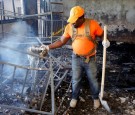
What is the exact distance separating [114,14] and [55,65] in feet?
17.0

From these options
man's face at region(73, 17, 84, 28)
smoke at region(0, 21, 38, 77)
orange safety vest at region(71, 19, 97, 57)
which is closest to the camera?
man's face at region(73, 17, 84, 28)

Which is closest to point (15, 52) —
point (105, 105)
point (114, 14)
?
point (105, 105)

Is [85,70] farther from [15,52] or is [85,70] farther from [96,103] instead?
[15,52]

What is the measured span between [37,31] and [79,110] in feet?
18.9

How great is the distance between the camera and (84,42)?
4586 mm

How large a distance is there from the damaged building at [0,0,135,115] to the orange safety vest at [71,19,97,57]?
62 centimetres

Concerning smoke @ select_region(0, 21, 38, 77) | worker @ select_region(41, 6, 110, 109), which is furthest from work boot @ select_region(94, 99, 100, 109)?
smoke @ select_region(0, 21, 38, 77)

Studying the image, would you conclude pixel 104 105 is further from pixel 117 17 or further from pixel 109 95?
pixel 117 17

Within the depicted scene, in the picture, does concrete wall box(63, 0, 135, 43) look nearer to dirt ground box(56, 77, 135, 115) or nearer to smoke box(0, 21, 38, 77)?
smoke box(0, 21, 38, 77)

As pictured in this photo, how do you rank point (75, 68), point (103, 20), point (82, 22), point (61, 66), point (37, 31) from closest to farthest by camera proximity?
point (82, 22)
point (75, 68)
point (61, 66)
point (37, 31)
point (103, 20)

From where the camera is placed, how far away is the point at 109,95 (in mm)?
5715

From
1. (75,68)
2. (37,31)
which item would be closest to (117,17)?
(37,31)

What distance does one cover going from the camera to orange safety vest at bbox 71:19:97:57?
4.56 meters

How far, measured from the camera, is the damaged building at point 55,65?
4.66 metres
